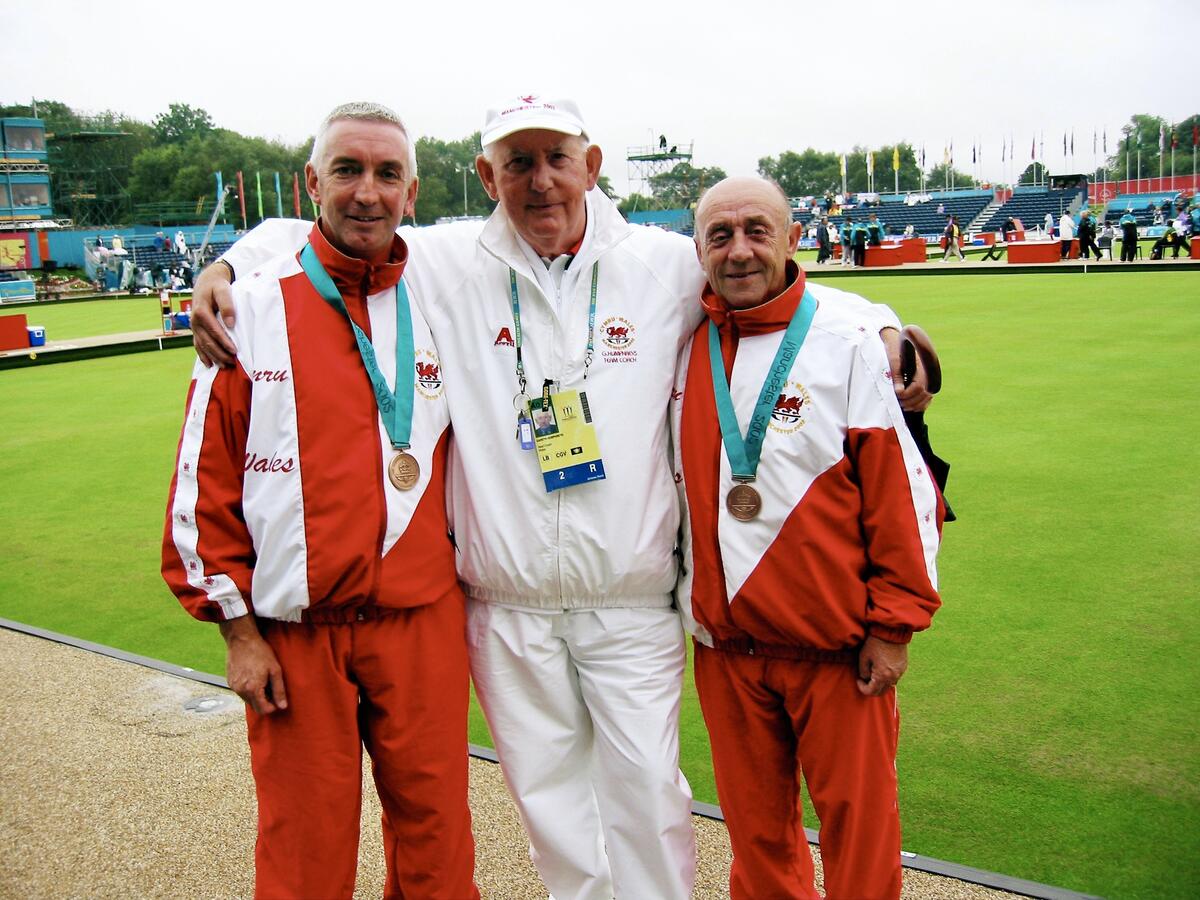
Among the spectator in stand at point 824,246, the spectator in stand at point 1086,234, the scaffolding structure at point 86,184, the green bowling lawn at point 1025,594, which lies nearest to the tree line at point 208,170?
the scaffolding structure at point 86,184

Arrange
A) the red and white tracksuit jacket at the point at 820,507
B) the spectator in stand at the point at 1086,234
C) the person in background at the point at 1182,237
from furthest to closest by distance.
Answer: the person in background at the point at 1182,237 → the spectator in stand at the point at 1086,234 → the red and white tracksuit jacket at the point at 820,507

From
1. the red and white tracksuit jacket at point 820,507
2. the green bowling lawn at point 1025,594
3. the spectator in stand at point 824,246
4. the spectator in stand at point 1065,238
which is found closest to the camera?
the red and white tracksuit jacket at point 820,507

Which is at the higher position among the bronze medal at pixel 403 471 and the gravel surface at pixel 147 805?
the bronze medal at pixel 403 471

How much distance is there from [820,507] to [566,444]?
0.63 metres

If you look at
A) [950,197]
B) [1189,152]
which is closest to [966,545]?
[950,197]

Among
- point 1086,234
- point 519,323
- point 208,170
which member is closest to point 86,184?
point 208,170

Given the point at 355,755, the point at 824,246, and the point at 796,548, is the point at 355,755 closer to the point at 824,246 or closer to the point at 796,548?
the point at 796,548

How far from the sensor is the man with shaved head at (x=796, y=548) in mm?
2328

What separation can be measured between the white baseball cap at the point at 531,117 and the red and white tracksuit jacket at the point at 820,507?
2.04 feet

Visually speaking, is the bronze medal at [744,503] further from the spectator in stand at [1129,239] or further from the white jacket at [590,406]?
the spectator in stand at [1129,239]

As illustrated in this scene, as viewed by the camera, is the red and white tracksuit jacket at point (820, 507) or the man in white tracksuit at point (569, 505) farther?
the man in white tracksuit at point (569, 505)

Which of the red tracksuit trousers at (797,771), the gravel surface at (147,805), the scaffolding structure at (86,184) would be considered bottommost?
the gravel surface at (147,805)

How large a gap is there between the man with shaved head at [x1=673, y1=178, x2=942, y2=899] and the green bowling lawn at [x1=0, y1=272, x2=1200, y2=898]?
2.68 ft

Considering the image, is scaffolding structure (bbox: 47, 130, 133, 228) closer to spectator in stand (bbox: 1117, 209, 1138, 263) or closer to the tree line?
the tree line
